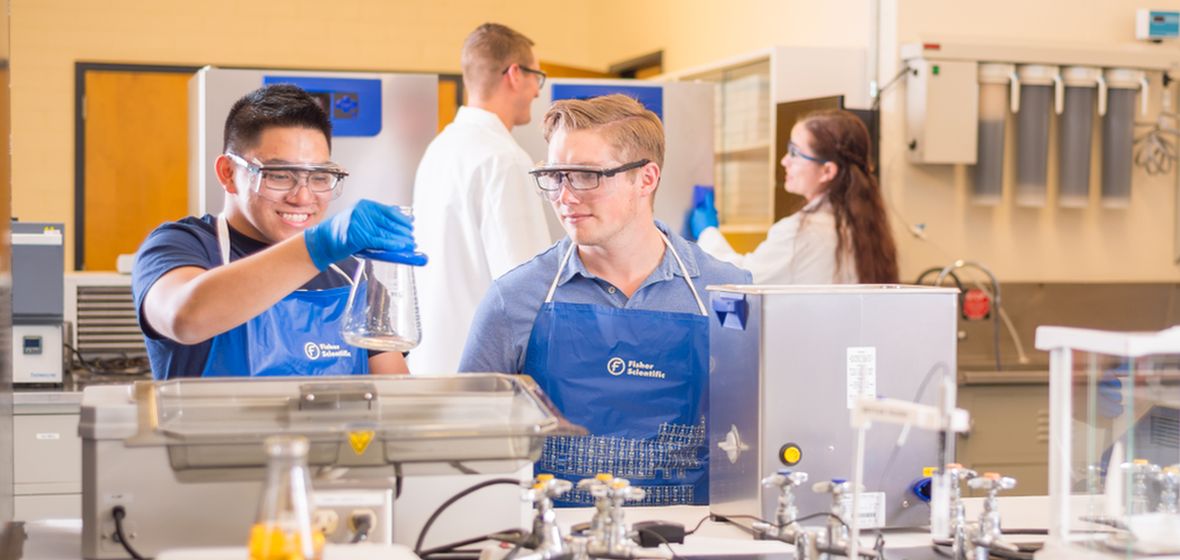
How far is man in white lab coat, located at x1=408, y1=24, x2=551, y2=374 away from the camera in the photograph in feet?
10.3

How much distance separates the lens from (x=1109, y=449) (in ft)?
5.14

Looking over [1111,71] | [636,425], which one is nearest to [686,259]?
[636,425]

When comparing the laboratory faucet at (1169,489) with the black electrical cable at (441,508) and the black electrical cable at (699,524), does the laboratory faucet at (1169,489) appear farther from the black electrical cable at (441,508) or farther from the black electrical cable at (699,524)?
the black electrical cable at (441,508)

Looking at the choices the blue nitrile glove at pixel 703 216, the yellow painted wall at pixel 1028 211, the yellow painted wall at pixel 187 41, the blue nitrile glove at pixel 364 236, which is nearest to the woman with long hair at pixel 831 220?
the blue nitrile glove at pixel 703 216

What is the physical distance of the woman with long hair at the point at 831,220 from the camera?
10.8 feet

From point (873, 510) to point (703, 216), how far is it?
213 centimetres

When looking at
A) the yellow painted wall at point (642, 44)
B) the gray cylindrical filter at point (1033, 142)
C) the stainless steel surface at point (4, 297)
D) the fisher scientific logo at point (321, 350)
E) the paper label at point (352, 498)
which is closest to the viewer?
the paper label at point (352, 498)

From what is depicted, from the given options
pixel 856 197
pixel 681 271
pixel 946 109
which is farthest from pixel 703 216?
pixel 681 271

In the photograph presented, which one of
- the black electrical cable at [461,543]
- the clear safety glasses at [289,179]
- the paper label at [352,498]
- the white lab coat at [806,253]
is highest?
the clear safety glasses at [289,179]

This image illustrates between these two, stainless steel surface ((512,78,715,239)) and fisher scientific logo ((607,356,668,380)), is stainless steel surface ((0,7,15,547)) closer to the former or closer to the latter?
fisher scientific logo ((607,356,668,380))

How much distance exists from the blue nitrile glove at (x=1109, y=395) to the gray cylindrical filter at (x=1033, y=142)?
2.62m

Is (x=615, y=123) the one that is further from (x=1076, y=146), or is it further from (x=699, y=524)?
(x=1076, y=146)

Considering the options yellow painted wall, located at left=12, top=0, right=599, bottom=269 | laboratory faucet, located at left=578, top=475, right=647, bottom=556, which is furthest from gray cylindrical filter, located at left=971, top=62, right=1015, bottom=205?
yellow painted wall, located at left=12, top=0, right=599, bottom=269

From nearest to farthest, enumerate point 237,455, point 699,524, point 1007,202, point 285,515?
point 285,515
point 237,455
point 699,524
point 1007,202
